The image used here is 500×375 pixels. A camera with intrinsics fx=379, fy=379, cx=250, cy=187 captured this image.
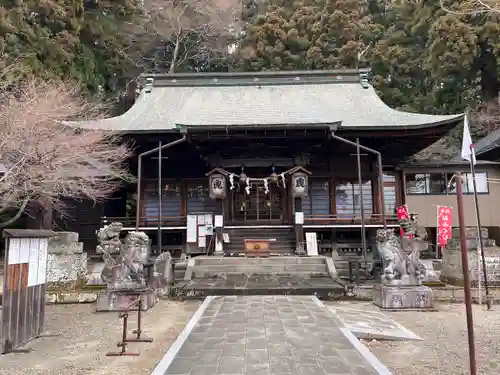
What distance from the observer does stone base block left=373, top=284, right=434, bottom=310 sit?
7906 mm

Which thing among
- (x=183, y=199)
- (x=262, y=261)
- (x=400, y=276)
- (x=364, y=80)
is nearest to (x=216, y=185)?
(x=183, y=199)

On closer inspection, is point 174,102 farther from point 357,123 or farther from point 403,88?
point 403,88

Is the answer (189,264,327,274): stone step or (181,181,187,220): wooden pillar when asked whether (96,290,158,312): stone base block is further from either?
(181,181,187,220): wooden pillar

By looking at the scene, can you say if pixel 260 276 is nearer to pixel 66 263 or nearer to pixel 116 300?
pixel 116 300

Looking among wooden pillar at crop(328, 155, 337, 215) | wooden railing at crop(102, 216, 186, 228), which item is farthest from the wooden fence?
wooden pillar at crop(328, 155, 337, 215)

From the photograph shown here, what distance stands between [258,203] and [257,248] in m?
3.04

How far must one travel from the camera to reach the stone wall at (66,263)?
10000mm

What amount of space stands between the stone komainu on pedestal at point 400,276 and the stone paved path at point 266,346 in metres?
1.75

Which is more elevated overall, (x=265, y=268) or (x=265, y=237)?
(x=265, y=237)

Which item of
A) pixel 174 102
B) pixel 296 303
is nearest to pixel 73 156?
pixel 174 102

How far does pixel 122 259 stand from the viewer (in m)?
8.21

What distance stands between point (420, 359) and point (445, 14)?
23.3 m

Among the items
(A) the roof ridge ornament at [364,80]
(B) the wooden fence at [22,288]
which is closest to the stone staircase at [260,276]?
(B) the wooden fence at [22,288]

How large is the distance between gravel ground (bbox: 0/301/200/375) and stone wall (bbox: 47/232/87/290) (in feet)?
5.60
